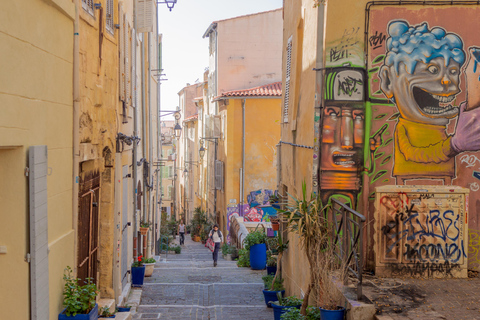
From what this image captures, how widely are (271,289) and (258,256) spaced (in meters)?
4.54

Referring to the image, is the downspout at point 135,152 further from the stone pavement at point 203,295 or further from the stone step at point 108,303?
the stone step at point 108,303

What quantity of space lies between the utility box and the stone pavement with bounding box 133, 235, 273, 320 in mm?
3374

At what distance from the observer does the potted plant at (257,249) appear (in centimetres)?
1573

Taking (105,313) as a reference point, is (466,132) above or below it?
above

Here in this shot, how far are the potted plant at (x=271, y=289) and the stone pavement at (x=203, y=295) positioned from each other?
9.4 inches

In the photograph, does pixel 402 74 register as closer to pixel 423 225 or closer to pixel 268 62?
pixel 423 225

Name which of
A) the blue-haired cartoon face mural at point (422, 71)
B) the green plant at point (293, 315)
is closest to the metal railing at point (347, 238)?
the green plant at point (293, 315)

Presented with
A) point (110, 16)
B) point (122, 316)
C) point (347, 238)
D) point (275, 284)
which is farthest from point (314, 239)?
point (110, 16)

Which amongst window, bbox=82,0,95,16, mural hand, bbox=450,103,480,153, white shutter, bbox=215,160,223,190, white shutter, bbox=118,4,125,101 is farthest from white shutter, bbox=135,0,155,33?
white shutter, bbox=215,160,223,190

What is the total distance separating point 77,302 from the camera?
606 centimetres

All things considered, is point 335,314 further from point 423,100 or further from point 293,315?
point 423,100

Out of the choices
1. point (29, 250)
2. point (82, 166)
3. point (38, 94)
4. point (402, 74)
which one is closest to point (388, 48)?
point (402, 74)

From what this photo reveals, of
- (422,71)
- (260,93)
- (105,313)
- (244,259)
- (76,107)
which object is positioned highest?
(260,93)

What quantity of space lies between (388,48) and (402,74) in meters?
0.44
